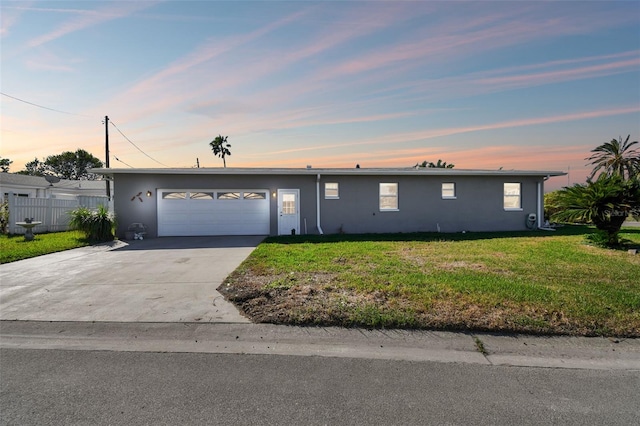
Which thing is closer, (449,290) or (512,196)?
(449,290)

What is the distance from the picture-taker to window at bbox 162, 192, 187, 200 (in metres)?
13.9

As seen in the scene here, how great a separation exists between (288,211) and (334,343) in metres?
11.1

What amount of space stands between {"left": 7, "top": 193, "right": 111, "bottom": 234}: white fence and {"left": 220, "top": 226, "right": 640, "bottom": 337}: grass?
11667 mm

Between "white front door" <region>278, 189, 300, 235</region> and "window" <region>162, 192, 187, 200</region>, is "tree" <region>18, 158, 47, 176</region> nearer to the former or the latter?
"window" <region>162, 192, 187, 200</region>

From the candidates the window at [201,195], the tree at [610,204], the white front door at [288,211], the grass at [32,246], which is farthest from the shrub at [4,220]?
the tree at [610,204]

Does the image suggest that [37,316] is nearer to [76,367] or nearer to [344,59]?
[76,367]

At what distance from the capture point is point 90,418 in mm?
2262

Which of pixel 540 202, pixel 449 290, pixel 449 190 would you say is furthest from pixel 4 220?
pixel 540 202

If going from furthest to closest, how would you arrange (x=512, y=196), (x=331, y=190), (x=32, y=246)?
(x=512, y=196), (x=331, y=190), (x=32, y=246)

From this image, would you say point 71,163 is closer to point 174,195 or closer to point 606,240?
point 174,195

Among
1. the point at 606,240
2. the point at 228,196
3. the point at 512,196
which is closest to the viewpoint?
the point at 606,240

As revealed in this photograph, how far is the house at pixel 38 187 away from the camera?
23.1 m

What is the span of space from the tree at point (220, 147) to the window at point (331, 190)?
26.6 m

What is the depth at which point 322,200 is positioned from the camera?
1449 cm
